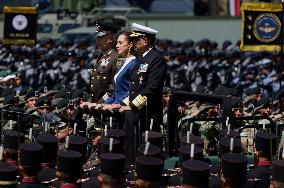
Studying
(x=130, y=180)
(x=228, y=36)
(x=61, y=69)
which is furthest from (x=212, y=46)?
(x=130, y=180)

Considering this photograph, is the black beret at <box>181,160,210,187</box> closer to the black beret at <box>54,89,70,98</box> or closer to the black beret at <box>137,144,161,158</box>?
the black beret at <box>137,144,161,158</box>

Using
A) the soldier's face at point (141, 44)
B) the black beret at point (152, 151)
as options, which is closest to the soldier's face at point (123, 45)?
the soldier's face at point (141, 44)

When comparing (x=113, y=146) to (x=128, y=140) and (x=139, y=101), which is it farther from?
(x=139, y=101)

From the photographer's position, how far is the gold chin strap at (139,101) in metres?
7.28

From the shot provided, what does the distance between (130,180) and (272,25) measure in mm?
8909

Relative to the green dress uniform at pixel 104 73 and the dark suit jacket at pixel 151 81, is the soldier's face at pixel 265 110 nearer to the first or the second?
the green dress uniform at pixel 104 73

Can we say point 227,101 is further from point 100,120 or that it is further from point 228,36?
point 228,36

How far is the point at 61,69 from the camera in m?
21.5

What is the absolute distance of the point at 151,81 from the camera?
24.3 feet

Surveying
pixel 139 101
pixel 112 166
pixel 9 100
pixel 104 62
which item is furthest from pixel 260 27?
pixel 112 166

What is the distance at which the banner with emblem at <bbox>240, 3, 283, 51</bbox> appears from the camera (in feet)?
46.6

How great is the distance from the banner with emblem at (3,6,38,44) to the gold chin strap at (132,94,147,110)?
31.8ft

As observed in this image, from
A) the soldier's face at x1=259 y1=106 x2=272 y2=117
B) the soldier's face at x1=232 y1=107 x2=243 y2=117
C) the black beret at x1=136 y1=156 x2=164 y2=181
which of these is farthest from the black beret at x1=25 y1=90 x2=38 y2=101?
the black beret at x1=136 y1=156 x2=164 y2=181

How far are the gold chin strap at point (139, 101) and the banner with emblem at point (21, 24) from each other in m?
9.70
